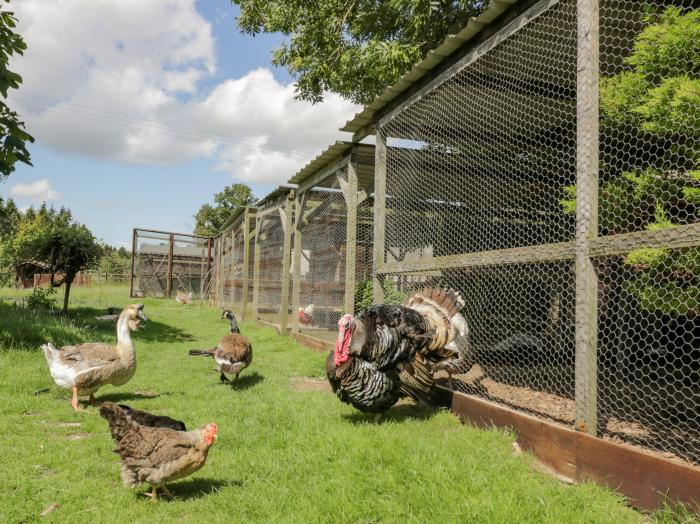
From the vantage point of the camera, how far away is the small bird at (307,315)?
1056cm

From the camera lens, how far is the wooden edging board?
8.54 feet

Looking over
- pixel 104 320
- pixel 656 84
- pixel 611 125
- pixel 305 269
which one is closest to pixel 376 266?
pixel 611 125

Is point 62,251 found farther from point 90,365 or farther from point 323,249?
point 90,365

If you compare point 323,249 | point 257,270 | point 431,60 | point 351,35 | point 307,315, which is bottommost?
point 307,315

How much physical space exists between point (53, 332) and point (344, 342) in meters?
6.15

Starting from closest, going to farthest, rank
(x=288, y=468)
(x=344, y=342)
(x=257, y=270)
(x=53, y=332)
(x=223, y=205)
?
(x=288, y=468), (x=344, y=342), (x=53, y=332), (x=257, y=270), (x=223, y=205)

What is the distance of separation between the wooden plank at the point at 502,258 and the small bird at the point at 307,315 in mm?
5044

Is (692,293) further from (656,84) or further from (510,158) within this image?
(510,158)

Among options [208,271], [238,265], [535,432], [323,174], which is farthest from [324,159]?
[208,271]

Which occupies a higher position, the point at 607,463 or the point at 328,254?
the point at 328,254

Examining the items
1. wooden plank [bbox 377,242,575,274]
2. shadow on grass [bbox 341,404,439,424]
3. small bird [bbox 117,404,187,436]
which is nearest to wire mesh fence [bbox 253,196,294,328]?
wooden plank [bbox 377,242,575,274]

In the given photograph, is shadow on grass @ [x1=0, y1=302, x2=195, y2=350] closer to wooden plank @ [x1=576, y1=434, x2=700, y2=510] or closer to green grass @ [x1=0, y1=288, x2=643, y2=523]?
green grass @ [x1=0, y1=288, x2=643, y2=523]

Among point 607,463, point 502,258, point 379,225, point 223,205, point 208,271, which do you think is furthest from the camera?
point 223,205

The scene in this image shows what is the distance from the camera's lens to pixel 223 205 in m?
42.4
